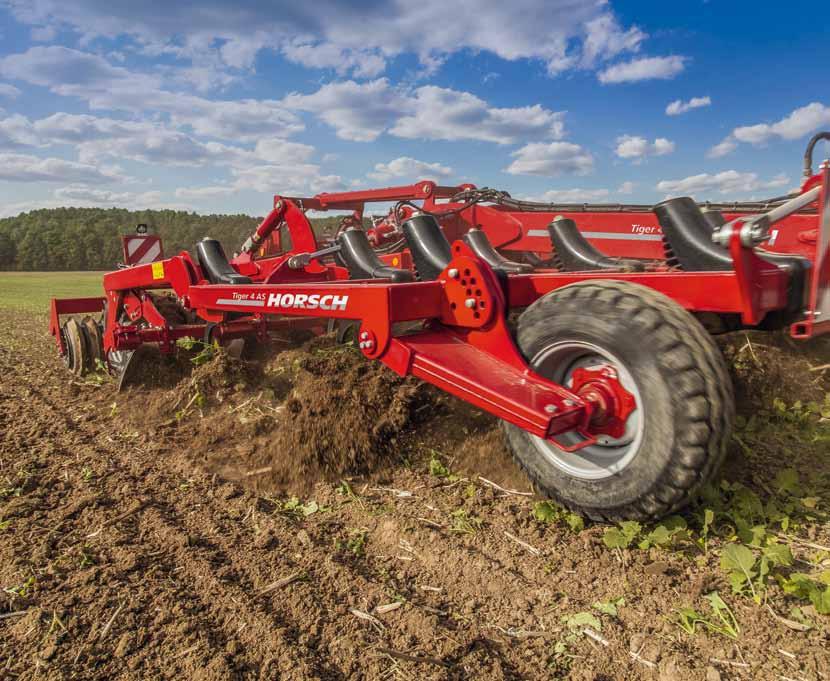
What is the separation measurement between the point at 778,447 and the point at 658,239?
11.2ft

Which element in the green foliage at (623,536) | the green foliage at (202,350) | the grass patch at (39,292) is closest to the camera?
the green foliage at (623,536)

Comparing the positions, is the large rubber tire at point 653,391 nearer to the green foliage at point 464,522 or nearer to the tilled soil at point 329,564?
the tilled soil at point 329,564

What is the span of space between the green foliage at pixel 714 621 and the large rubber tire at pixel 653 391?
1.25 feet

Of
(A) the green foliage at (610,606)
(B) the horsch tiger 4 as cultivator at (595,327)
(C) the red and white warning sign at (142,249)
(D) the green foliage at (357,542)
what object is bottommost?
(D) the green foliage at (357,542)

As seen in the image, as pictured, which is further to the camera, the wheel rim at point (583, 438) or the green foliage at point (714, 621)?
the wheel rim at point (583, 438)

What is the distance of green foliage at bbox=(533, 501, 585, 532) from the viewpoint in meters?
2.73

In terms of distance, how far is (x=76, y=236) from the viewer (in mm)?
58781

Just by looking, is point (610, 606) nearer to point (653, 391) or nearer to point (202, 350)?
point (653, 391)

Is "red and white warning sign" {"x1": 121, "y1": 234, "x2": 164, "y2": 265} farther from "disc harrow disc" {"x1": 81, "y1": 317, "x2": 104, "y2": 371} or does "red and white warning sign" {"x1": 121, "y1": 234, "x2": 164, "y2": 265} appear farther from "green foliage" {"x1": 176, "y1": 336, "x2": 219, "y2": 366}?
"green foliage" {"x1": 176, "y1": 336, "x2": 219, "y2": 366}

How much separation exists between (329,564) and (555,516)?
1088 mm

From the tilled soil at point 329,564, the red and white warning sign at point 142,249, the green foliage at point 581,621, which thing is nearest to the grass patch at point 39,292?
the red and white warning sign at point 142,249

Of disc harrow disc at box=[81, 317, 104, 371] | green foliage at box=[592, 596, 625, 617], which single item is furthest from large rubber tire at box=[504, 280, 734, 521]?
disc harrow disc at box=[81, 317, 104, 371]

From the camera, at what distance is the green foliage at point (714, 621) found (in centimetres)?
207

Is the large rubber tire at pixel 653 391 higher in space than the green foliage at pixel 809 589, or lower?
higher
